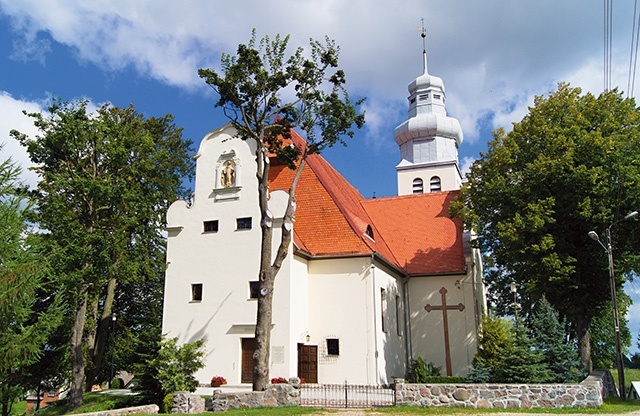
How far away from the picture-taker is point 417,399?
16000 millimetres

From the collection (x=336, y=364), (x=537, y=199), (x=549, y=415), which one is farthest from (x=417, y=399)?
(x=537, y=199)

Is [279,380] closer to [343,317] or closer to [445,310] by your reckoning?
Result: [343,317]

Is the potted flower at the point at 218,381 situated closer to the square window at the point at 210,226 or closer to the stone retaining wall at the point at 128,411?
the stone retaining wall at the point at 128,411

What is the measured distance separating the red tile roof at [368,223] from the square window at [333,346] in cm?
359

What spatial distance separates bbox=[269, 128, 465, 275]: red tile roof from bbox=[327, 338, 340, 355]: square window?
3595mm

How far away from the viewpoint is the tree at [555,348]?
18.7m

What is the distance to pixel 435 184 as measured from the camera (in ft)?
136

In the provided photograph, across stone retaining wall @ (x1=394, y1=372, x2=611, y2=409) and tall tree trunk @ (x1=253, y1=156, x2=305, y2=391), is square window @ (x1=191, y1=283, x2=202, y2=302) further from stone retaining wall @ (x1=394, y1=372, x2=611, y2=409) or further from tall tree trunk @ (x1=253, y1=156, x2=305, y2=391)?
stone retaining wall @ (x1=394, y1=372, x2=611, y2=409)

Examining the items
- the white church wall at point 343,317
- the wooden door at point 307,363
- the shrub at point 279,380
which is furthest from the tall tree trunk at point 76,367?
the white church wall at point 343,317

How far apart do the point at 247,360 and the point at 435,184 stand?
76.4 ft

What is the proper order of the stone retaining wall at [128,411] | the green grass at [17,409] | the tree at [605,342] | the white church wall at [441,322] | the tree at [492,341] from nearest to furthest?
the stone retaining wall at [128,411] → the tree at [492,341] → the green grass at [17,409] → the white church wall at [441,322] → the tree at [605,342]

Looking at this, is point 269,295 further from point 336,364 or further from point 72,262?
point 72,262

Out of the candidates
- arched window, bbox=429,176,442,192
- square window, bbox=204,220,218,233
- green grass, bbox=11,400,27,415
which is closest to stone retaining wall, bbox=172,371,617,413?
square window, bbox=204,220,218,233

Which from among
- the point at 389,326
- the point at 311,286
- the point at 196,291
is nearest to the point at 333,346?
the point at 311,286
